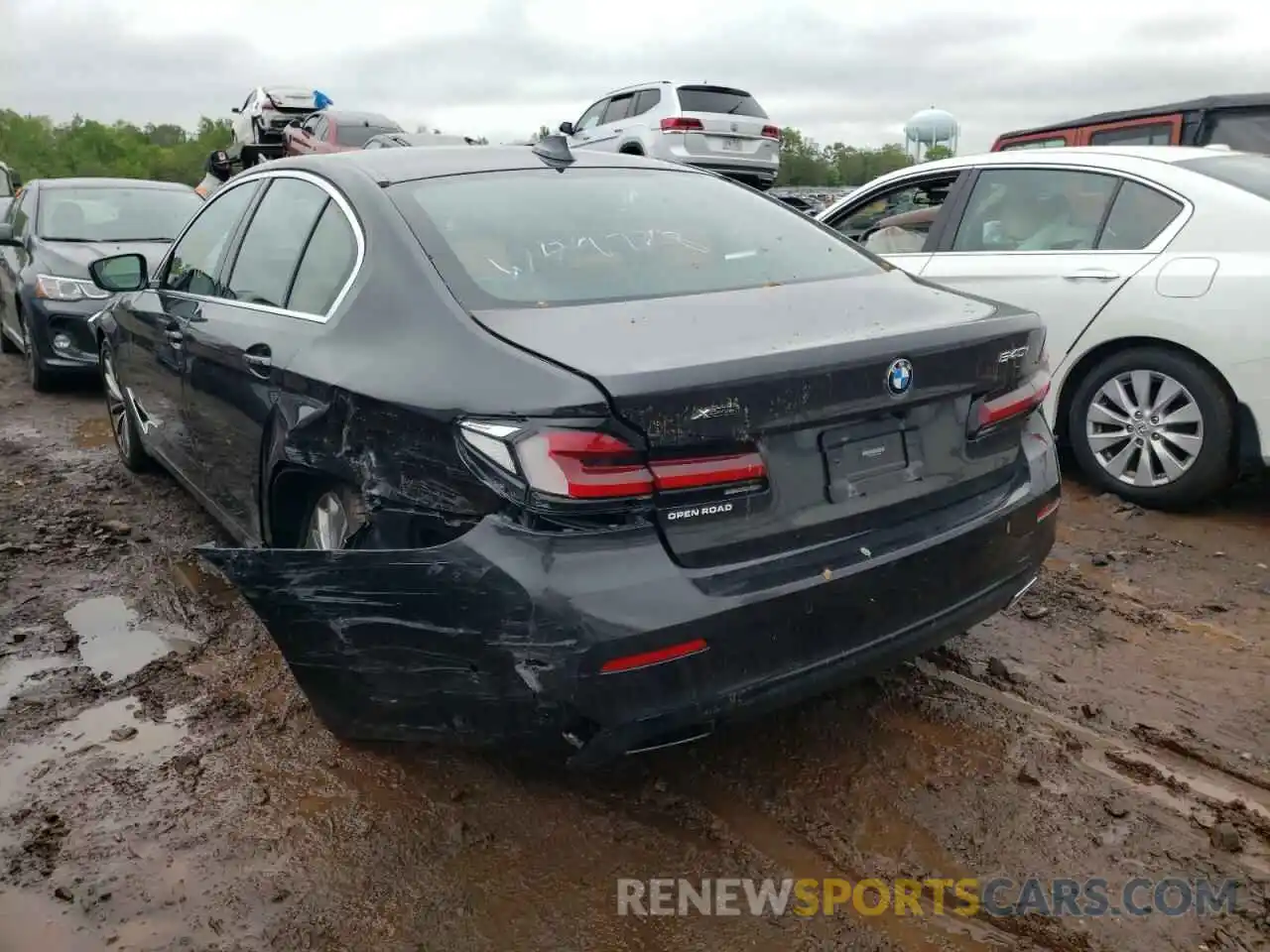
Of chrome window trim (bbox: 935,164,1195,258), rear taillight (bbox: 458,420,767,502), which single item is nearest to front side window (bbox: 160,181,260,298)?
rear taillight (bbox: 458,420,767,502)

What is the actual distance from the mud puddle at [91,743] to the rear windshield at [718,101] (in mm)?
12729

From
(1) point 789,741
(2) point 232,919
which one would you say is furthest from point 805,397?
(2) point 232,919

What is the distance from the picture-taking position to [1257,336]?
162 inches

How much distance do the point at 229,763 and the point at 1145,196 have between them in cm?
Result: 443

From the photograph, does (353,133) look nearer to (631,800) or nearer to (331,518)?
(331,518)

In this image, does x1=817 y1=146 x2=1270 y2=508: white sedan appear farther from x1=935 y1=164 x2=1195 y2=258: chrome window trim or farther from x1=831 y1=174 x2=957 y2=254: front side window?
Result: x1=831 y1=174 x2=957 y2=254: front side window

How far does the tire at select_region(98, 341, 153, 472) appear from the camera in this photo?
16.9 feet

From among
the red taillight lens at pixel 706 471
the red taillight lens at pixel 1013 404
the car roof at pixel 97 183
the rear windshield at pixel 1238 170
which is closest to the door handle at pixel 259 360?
the red taillight lens at pixel 706 471

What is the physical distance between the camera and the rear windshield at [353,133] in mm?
15349

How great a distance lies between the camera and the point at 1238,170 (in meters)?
4.70

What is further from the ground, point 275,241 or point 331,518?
point 275,241

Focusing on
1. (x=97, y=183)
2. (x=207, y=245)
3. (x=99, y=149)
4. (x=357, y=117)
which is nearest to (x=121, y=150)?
(x=99, y=149)

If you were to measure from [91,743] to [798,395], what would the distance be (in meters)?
2.29

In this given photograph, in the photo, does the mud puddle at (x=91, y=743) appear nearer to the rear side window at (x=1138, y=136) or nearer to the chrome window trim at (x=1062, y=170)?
the chrome window trim at (x=1062, y=170)
